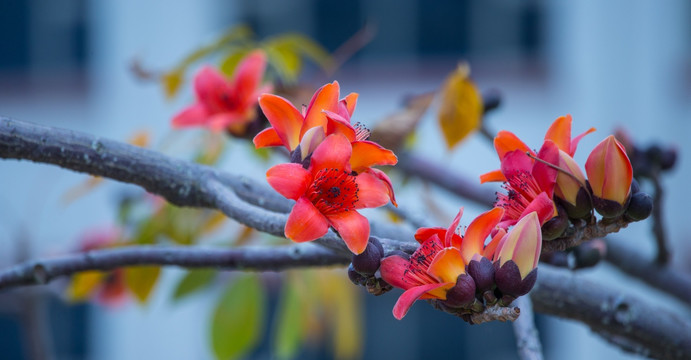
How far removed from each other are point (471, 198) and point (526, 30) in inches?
91.2

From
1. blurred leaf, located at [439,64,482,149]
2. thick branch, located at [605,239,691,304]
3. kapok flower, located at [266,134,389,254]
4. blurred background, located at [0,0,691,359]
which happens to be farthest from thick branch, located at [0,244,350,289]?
blurred background, located at [0,0,691,359]

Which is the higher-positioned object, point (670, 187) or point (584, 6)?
point (584, 6)

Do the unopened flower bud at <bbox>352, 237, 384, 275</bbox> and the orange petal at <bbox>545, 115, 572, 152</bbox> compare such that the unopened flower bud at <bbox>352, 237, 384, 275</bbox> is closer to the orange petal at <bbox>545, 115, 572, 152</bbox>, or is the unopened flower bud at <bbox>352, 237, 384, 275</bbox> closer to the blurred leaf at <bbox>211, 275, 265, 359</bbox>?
the orange petal at <bbox>545, 115, 572, 152</bbox>

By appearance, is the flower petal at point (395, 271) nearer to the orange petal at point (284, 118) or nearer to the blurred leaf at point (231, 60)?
the orange petal at point (284, 118)

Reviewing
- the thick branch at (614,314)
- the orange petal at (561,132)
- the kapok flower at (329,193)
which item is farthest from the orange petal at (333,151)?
the thick branch at (614,314)

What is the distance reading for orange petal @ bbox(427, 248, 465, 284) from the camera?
29 cm

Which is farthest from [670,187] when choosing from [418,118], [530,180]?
[530,180]

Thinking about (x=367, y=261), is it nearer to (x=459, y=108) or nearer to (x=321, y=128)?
(x=321, y=128)

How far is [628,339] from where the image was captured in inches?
19.6

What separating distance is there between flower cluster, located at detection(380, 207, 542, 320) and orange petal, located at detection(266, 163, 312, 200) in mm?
51

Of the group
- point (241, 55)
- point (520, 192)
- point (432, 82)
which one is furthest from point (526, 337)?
point (432, 82)

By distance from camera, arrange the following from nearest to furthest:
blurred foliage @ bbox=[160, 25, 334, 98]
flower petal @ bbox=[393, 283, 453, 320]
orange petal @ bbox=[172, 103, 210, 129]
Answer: flower petal @ bbox=[393, 283, 453, 320] < orange petal @ bbox=[172, 103, 210, 129] < blurred foliage @ bbox=[160, 25, 334, 98]

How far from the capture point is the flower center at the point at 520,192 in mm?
332

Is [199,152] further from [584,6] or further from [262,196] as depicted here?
[584,6]
